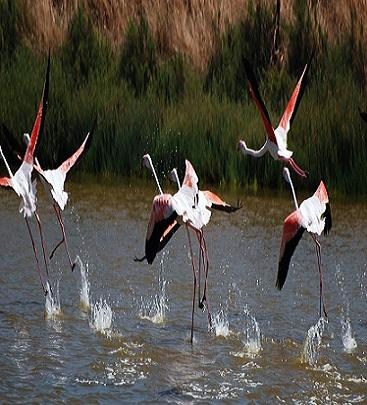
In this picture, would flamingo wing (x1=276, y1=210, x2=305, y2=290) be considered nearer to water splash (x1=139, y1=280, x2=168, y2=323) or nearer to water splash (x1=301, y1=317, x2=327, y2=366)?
water splash (x1=301, y1=317, x2=327, y2=366)

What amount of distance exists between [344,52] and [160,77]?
6.31 ft

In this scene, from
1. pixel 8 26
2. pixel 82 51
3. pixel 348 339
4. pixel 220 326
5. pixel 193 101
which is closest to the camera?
pixel 348 339

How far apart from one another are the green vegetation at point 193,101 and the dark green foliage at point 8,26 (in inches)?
0.4

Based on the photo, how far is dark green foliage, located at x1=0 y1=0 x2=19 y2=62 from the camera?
15.8 metres

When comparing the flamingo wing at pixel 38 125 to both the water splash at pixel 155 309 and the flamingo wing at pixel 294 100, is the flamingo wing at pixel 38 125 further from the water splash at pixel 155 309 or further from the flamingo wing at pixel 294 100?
the flamingo wing at pixel 294 100

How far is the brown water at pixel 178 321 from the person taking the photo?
6.79 m

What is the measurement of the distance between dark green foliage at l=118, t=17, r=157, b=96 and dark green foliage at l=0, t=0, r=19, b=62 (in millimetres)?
1253

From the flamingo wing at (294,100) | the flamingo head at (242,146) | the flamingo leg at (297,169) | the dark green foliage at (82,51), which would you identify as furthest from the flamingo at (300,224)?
the dark green foliage at (82,51)

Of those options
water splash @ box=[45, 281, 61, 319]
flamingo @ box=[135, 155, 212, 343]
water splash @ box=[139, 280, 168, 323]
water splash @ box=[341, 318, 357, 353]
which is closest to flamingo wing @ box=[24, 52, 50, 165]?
flamingo @ box=[135, 155, 212, 343]

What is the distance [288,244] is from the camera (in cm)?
718

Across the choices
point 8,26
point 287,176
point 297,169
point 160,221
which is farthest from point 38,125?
point 8,26

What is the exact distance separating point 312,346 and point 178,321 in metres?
0.94

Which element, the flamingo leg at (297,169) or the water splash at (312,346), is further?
the flamingo leg at (297,169)

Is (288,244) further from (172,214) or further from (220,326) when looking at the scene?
(220,326)
